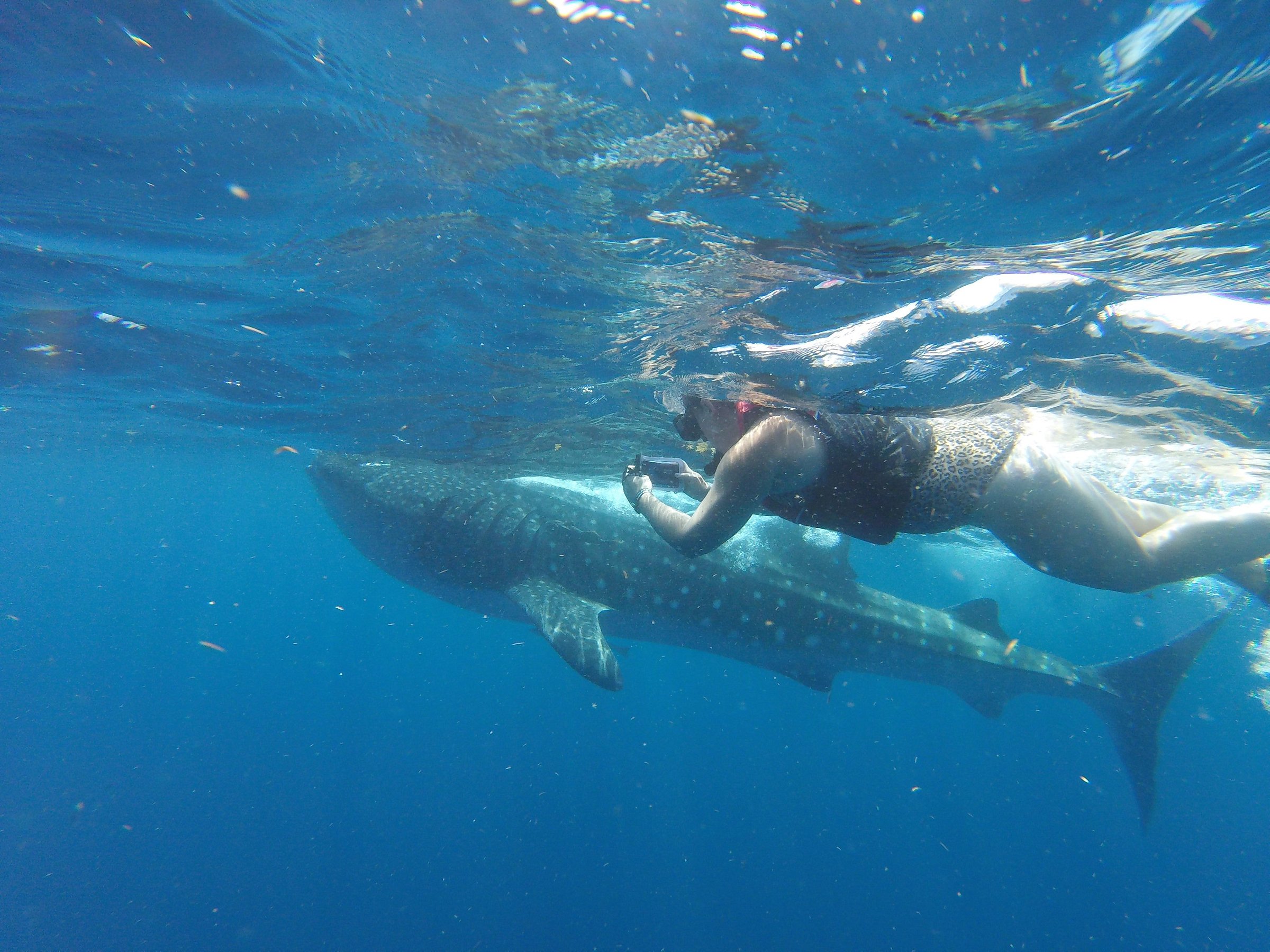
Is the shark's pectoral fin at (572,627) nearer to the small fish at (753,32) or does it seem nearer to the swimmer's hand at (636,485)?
the swimmer's hand at (636,485)

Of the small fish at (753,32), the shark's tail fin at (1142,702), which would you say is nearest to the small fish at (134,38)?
the small fish at (753,32)

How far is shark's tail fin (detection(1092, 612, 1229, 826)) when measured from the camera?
8.51 meters

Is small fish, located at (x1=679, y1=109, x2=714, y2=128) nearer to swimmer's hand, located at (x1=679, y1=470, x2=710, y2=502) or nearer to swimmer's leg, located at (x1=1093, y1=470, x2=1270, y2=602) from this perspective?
swimmer's hand, located at (x1=679, y1=470, x2=710, y2=502)

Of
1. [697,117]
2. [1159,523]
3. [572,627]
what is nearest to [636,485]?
[697,117]

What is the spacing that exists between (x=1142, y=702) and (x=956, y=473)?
9124 millimetres

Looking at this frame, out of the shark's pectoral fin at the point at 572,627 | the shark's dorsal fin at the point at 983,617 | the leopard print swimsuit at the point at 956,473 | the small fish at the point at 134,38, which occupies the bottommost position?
the shark's dorsal fin at the point at 983,617

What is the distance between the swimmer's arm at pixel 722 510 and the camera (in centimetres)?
327

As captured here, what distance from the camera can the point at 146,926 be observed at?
14.8m

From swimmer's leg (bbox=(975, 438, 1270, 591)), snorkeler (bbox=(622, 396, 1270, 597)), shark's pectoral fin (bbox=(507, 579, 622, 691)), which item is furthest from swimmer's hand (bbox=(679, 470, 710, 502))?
shark's pectoral fin (bbox=(507, 579, 622, 691))

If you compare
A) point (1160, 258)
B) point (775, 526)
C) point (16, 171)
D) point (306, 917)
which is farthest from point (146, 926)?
point (1160, 258)

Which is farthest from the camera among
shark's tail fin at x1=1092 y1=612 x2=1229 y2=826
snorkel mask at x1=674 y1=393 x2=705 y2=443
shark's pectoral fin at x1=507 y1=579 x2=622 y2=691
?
shark's tail fin at x1=1092 y1=612 x2=1229 y2=826

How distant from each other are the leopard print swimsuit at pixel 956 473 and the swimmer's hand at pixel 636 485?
1947 millimetres

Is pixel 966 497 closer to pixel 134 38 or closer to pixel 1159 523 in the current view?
pixel 1159 523

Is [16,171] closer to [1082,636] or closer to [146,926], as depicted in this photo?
[146,926]
